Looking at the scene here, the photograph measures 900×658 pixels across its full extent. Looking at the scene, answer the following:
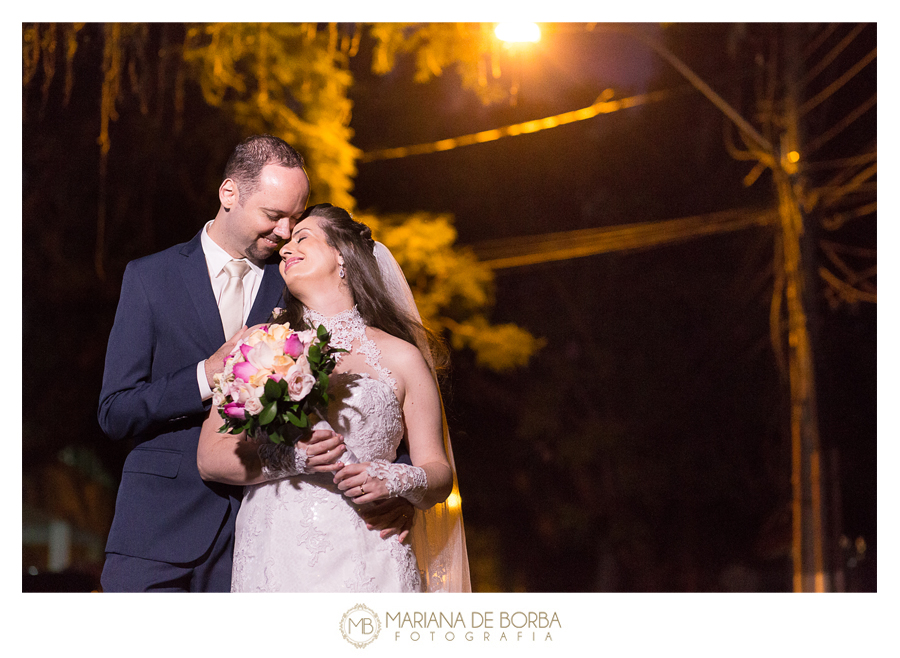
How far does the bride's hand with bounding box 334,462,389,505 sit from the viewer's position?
2438mm

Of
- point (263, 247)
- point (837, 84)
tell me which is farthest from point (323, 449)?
point (837, 84)

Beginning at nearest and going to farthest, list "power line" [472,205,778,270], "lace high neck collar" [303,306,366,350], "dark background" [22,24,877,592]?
"lace high neck collar" [303,306,366,350]
"dark background" [22,24,877,592]
"power line" [472,205,778,270]

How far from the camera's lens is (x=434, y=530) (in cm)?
288

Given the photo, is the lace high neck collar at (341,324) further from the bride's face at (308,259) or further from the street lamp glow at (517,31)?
the street lamp glow at (517,31)

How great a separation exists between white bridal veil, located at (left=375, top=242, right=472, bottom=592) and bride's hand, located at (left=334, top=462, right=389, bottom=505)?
0.40 m

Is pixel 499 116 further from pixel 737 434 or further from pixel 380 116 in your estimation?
pixel 737 434

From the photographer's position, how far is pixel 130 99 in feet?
12.9

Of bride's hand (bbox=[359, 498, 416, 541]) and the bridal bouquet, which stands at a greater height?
the bridal bouquet

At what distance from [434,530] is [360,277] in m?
0.97

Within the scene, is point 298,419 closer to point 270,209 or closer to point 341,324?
point 341,324

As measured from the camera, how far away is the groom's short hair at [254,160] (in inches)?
110
